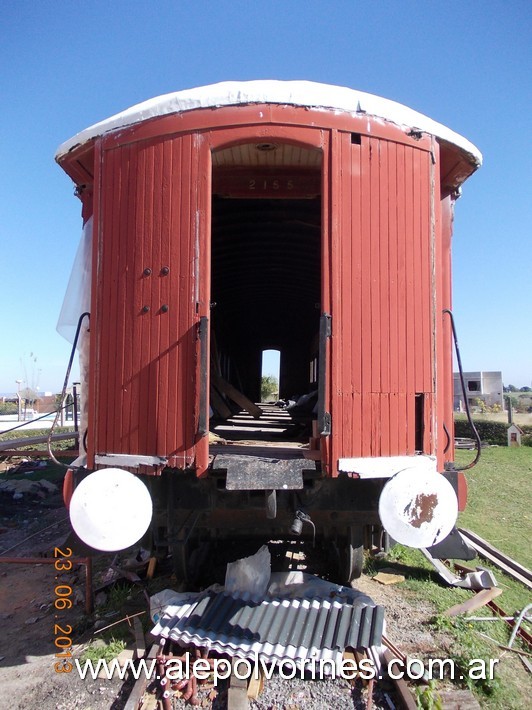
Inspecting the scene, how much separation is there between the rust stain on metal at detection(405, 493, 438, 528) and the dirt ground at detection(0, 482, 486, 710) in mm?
1172

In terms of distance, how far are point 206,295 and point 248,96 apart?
4.90 ft

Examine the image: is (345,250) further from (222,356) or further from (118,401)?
(222,356)

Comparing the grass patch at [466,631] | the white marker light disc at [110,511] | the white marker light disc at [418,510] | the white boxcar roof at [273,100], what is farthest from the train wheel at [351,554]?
the white boxcar roof at [273,100]

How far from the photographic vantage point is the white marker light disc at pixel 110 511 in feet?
9.97

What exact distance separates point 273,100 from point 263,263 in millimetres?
4230

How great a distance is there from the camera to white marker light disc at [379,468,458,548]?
10.1 feet

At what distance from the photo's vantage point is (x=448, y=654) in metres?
3.70

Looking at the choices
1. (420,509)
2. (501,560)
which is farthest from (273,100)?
(501,560)

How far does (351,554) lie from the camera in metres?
4.50

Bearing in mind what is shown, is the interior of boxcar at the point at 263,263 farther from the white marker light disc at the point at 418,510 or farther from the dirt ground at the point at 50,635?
the dirt ground at the point at 50,635

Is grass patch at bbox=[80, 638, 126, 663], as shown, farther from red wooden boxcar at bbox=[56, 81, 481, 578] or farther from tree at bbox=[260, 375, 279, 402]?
tree at bbox=[260, 375, 279, 402]

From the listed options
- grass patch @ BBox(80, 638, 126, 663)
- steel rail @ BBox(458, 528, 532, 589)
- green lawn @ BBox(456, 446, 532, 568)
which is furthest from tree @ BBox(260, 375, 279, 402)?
grass patch @ BBox(80, 638, 126, 663)
